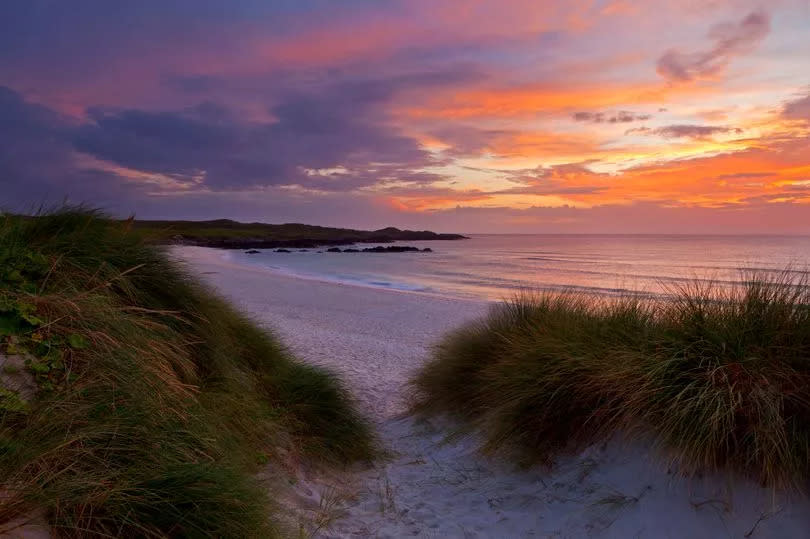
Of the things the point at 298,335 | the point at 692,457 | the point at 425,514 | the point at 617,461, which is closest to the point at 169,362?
the point at 425,514

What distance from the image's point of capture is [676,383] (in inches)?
159

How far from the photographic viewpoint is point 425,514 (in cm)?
461

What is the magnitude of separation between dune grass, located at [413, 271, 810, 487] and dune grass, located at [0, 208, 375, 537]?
6.44ft

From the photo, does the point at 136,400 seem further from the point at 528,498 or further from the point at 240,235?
the point at 240,235

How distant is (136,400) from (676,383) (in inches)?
146

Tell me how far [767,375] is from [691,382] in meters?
0.52

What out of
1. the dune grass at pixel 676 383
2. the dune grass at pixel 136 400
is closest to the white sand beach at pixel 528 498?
the dune grass at pixel 676 383

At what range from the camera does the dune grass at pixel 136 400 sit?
2.64 meters

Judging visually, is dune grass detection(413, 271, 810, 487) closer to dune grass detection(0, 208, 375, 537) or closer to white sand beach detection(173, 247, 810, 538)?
white sand beach detection(173, 247, 810, 538)

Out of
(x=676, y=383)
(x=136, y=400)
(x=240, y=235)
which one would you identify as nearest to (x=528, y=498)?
(x=676, y=383)

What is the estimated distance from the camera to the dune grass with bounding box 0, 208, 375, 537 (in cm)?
264

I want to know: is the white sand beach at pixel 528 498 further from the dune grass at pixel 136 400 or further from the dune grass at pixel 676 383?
the dune grass at pixel 136 400

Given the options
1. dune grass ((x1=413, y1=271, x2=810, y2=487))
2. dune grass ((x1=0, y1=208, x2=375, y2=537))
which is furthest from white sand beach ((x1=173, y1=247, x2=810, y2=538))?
dune grass ((x1=0, y1=208, x2=375, y2=537))

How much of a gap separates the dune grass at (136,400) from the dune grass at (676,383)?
1.96 m
